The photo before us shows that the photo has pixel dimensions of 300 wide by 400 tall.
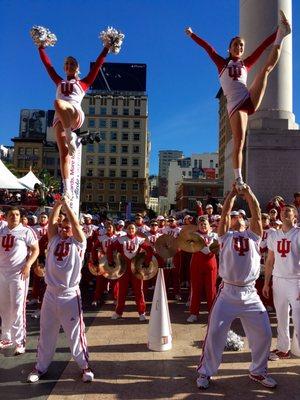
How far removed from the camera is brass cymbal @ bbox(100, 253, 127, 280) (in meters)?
9.44

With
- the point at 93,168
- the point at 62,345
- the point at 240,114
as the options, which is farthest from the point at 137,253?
the point at 93,168

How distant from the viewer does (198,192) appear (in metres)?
95.4

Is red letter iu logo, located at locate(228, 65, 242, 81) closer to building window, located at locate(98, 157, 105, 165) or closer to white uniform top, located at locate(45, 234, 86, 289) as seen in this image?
white uniform top, located at locate(45, 234, 86, 289)

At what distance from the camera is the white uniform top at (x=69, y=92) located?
6.14m

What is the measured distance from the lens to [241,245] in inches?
227

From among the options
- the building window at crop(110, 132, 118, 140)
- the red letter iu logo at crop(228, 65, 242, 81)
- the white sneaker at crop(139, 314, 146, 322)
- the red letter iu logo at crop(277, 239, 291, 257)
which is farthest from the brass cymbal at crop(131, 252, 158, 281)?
the building window at crop(110, 132, 118, 140)

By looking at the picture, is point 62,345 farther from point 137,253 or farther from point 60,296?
point 137,253

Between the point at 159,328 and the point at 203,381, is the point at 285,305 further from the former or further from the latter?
the point at 159,328

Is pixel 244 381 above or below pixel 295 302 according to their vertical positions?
below

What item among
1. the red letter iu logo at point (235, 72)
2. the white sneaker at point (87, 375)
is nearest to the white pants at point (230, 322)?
the white sneaker at point (87, 375)

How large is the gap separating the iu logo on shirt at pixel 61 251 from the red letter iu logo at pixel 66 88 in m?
2.19

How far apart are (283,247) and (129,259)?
401 centimetres

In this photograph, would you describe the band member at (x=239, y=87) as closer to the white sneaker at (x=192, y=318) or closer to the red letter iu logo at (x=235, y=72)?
the red letter iu logo at (x=235, y=72)

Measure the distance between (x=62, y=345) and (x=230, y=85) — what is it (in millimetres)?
5168
